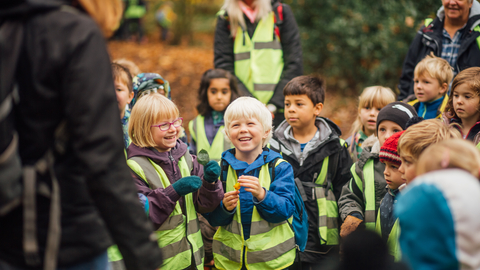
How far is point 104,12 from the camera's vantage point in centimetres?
178

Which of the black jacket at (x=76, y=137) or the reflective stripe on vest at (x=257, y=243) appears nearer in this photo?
the black jacket at (x=76, y=137)

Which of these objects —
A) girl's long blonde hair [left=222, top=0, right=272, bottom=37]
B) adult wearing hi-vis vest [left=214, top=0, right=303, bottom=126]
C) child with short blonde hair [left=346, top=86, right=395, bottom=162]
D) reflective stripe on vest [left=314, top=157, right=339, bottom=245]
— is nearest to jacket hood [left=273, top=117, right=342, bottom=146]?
reflective stripe on vest [left=314, top=157, right=339, bottom=245]

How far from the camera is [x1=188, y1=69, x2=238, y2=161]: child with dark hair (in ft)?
15.5

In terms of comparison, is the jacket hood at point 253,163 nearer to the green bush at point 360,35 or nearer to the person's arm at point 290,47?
the person's arm at point 290,47

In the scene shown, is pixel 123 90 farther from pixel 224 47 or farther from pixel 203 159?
pixel 203 159

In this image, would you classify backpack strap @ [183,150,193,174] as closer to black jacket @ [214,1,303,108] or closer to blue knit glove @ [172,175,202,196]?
blue knit glove @ [172,175,202,196]

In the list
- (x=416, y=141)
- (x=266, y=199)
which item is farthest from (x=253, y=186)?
(x=416, y=141)

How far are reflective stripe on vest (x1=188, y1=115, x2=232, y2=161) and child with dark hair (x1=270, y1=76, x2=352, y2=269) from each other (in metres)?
0.89

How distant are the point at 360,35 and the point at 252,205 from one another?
668 cm

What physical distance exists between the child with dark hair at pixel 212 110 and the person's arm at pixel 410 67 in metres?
2.16

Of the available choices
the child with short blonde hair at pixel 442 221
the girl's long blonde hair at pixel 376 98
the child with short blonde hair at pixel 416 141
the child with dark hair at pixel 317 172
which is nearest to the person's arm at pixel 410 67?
the girl's long blonde hair at pixel 376 98

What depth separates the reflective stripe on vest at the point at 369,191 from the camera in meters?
3.36

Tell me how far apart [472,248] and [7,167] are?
179 centimetres

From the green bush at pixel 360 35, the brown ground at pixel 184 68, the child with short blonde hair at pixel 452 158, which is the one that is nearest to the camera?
the child with short blonde hair at pixel 452 158
